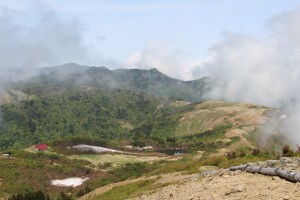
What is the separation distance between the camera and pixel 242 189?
73.8 ft

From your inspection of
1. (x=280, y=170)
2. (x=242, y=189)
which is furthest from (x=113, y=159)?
(x=242, y=189)

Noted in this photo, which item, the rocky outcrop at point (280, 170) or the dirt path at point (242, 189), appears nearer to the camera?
the dirt path at point (242, 189)

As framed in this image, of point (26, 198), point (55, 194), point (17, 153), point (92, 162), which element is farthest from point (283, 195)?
point (17, 153)

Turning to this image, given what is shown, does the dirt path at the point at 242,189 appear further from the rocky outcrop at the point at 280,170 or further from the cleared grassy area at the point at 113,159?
the cleared grassy area at the point at 113,159

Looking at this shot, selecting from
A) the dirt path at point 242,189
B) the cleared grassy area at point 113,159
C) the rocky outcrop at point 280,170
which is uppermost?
the rocky outcrop at point 280,170

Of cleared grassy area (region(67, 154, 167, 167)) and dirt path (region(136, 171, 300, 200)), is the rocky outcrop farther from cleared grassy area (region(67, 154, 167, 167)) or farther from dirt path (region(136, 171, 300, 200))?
cleared grassy area (region(67, 154, 167, 167))

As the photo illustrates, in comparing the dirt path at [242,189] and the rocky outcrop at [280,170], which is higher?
the rocky outcrop at [280,170]

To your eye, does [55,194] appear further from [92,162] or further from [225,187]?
[225,187]

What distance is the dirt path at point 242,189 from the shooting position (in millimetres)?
19844

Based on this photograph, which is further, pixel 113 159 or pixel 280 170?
pixel 113 159

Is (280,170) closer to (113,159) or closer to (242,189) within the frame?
(242,189)

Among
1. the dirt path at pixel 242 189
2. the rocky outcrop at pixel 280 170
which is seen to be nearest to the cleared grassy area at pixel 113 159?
the rocky outcrop at pixel 280 170

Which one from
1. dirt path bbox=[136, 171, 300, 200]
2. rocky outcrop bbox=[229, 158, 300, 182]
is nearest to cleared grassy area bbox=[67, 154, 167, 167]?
rocky outcrop bbox=[229, 158, 300, 182]

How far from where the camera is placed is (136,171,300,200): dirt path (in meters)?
19.8
